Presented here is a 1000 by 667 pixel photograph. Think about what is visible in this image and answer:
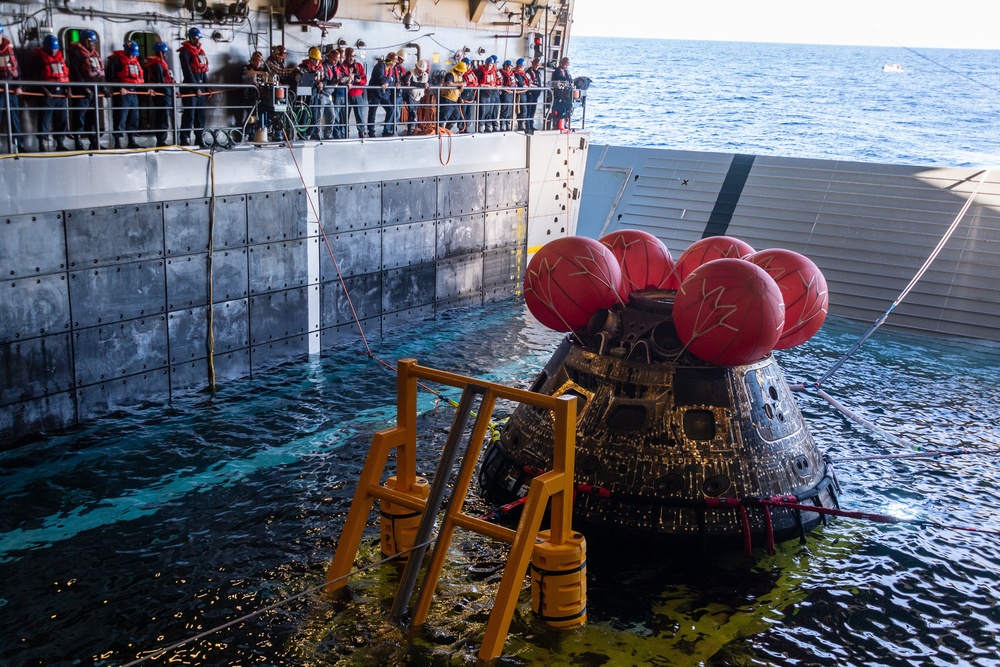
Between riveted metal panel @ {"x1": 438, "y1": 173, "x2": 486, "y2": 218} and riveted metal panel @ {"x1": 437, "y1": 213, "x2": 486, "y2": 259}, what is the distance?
0.17 metres

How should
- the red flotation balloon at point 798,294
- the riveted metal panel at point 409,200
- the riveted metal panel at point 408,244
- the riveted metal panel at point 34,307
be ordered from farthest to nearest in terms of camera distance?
1. the riveted metal panel at point 408,244
2. the riveted metal panel at point 409,200
3. the riveted metal panel at point 34,307
4. the red flotation balloon at point 798,294

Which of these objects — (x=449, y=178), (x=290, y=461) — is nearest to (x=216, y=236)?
(x=290, y=461)

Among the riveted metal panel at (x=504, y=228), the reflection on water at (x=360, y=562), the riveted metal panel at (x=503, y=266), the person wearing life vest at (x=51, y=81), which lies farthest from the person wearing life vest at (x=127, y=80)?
the riveted metal panel at (x=503, y=266)

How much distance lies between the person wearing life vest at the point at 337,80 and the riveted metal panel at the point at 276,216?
2.11m

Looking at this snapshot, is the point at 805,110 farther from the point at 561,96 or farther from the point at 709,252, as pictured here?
the point at 709,252

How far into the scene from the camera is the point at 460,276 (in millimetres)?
22266

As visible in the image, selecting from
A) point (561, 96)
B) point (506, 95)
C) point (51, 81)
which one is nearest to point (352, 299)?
point (51, 81)

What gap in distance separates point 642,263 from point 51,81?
30.1 ft

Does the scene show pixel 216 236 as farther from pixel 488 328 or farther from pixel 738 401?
pixel 738 401

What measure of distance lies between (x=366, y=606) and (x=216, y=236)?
8.95 meters

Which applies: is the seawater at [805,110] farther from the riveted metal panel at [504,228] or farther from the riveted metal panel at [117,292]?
the riveted metal panel at [117,292]

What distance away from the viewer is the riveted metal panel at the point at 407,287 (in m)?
20.0

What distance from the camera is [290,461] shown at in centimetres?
1308

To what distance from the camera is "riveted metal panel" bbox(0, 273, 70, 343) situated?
1295cm
